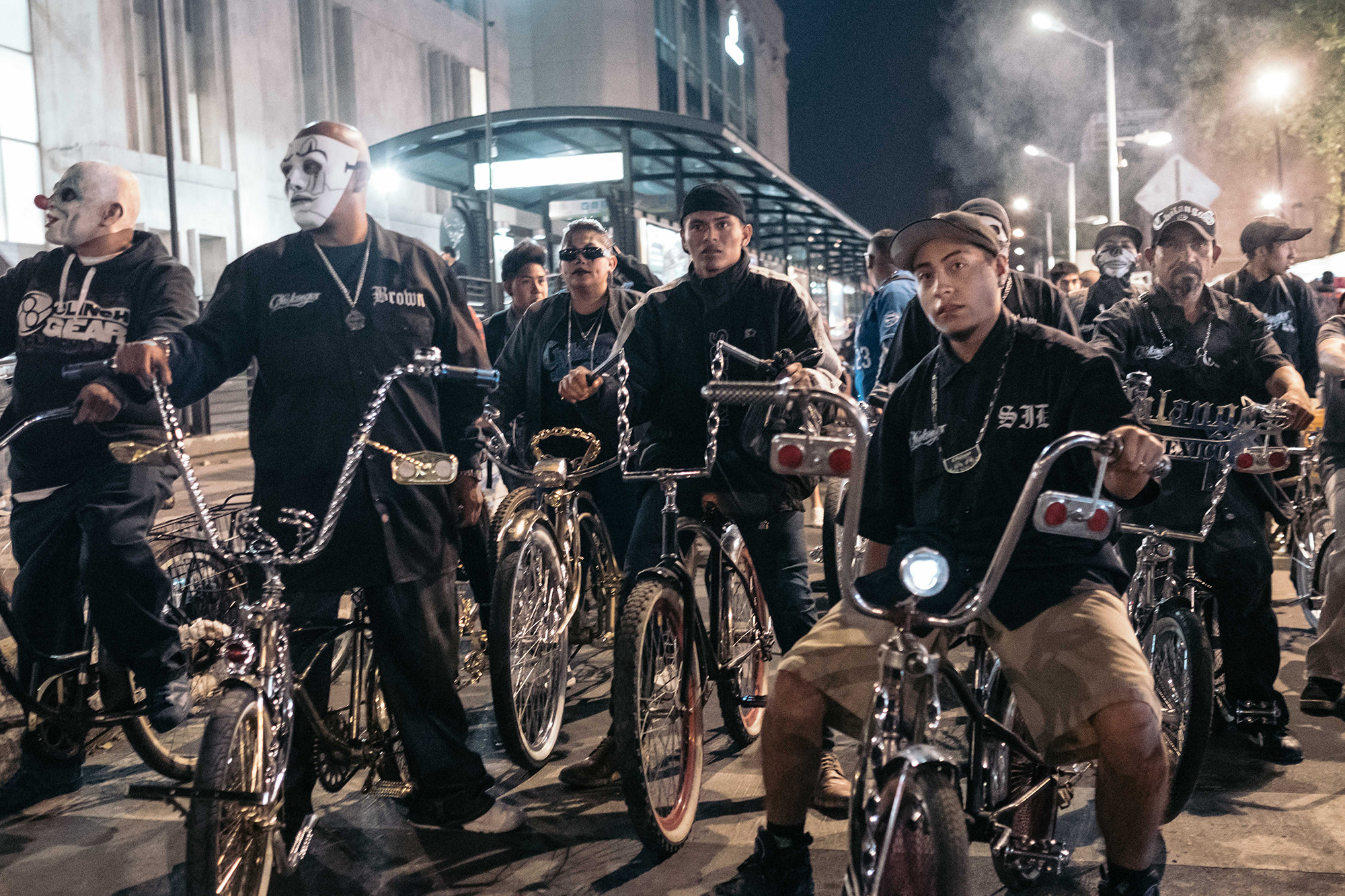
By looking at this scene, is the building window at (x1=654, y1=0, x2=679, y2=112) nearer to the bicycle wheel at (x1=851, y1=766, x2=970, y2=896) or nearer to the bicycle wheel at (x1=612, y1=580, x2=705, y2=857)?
the bicycle wheel at (x1=612, y1=580, x2=705, y2=857)

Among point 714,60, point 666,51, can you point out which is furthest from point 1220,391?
point 714,60

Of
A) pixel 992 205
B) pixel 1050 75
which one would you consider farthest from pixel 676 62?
pixel 992 205

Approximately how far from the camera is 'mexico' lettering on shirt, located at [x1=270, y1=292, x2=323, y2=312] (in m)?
3.68

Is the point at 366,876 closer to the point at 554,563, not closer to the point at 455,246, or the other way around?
the point at 554,563

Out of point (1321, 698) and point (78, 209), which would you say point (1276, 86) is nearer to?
point (1321, 698)

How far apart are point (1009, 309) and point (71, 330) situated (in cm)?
356

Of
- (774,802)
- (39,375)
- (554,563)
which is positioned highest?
(39,375)

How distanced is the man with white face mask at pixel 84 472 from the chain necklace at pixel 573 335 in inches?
70.4

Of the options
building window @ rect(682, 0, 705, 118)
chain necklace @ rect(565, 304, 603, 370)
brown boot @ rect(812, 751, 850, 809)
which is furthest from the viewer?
building window @ rect(682, 0, 705, 118)

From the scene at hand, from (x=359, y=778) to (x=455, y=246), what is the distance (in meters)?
23.6

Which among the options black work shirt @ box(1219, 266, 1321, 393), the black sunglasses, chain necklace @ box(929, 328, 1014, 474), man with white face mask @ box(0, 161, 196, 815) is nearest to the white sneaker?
man with white face mask @ box(0, 161, 196, 815)

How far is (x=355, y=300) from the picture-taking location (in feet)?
12.2

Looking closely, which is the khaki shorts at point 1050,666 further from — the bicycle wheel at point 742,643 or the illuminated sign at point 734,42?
the illuminated sign at point 734,42

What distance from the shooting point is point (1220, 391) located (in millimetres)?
4512
